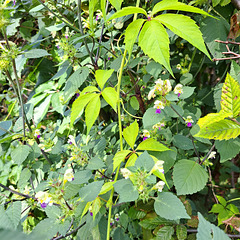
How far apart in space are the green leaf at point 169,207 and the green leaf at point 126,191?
88mm

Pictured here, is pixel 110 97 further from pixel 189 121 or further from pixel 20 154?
pixel 20 154

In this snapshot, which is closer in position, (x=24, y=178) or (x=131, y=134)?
(x=131, y=134)

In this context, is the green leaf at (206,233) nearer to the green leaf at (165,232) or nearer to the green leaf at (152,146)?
Answer: the green leaf at (152,146)

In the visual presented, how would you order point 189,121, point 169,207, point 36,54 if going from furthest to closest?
point 36,54 < point 189,121 < point 169,207

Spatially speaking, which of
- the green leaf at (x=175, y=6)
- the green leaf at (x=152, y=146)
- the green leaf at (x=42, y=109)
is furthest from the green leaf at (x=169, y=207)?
the green leaf at (x=42, y=109)

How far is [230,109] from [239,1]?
457 mm

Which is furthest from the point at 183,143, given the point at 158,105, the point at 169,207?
the point at 169,207

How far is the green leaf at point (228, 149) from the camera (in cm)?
76

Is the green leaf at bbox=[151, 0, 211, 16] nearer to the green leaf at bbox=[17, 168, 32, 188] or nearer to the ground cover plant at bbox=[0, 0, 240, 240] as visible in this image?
the ground cover plant at bbox=[0, 0, 240, 240]

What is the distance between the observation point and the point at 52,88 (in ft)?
4.40

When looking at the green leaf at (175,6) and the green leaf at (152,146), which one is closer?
the green leaf at (175,6)

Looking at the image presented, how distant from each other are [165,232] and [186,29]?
2.29 feet

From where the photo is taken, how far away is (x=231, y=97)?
669 millimetres

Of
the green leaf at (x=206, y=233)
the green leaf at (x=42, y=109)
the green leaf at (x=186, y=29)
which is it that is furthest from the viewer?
the green leaf at (x=42, y=109)
